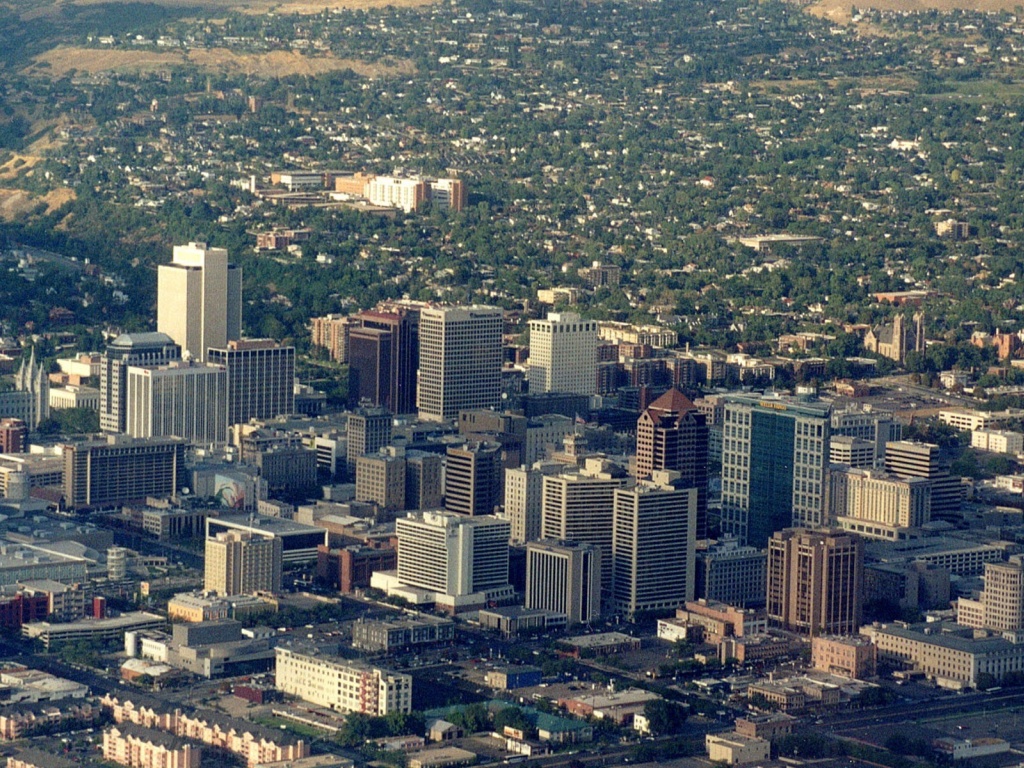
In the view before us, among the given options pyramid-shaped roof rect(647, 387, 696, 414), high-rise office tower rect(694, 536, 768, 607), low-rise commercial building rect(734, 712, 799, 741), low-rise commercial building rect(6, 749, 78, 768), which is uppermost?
pyramid-shaped roof rect(647, 387, 696, 414)

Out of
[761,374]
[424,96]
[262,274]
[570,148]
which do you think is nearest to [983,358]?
[761,374]

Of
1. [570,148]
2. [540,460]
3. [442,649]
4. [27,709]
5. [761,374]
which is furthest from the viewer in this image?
[570,148]

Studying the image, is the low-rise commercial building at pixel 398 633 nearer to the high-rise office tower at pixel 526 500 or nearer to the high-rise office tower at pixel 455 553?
the high-rise office tower at pixel 455 553

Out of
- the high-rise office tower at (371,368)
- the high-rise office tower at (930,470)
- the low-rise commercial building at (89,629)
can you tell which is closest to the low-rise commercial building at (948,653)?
the high-rise office tower at (930,470)

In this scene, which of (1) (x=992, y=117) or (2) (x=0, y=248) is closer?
(2) (x=0, y=248)

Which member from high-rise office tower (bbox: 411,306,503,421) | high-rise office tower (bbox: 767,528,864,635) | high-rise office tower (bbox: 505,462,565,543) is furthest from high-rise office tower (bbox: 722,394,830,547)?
high-rise office tower (bbox: 411,306,503,421)

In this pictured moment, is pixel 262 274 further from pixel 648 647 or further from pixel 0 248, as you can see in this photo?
pixel 648 647

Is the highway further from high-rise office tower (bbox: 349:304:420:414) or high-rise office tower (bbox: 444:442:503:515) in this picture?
high-rise office tower (bbox: 349:304:420:414)
